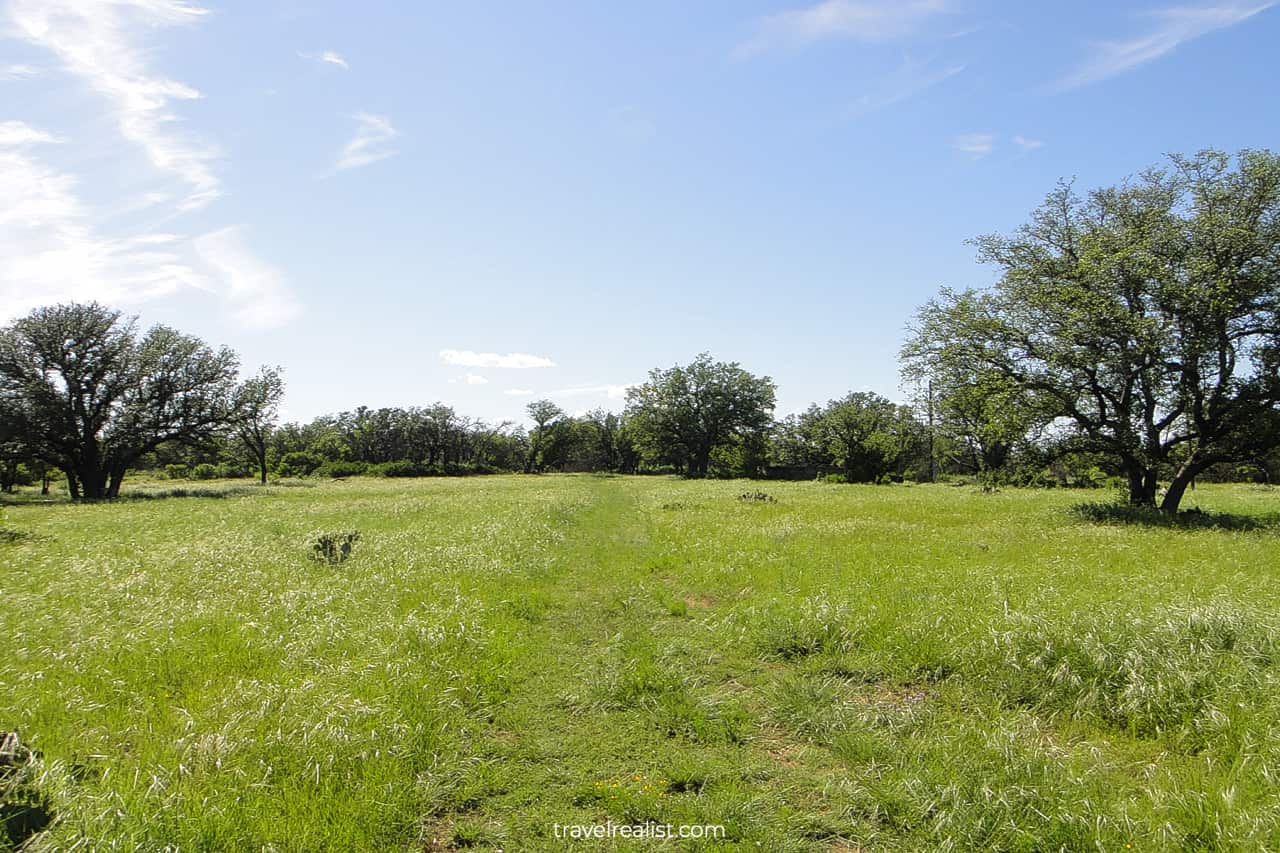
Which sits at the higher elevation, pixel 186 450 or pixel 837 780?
pixel 186 450

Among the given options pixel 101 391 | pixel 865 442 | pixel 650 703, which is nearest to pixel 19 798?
pixel 650 703

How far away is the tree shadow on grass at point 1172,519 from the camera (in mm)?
20389

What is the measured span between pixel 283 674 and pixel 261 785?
8.64 ft

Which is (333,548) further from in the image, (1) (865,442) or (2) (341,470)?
(2) (341,470)

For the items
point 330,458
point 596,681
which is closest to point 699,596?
point 596,681

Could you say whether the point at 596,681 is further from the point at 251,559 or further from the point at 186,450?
the point at 186,450

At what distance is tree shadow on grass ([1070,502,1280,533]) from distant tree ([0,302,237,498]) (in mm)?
62023

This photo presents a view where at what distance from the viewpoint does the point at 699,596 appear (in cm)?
1256

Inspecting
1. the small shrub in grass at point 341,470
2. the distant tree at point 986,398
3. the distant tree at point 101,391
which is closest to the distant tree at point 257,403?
the distant tree at point 101,391

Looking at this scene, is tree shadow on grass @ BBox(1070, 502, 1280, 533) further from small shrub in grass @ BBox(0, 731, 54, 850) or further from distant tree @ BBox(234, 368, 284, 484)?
distant tree @ BBox(234, 368, 284, 484)

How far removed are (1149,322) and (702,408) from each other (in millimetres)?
→ 60408

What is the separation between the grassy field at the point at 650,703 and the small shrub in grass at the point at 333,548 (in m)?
0.91

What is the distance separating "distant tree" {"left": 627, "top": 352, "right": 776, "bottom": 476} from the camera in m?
80.9

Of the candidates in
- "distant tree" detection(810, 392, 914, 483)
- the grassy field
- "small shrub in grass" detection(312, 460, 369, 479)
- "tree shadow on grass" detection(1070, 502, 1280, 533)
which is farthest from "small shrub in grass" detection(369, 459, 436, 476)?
"tree shadow on grass" detection(1070, 502, 1280, 533)
